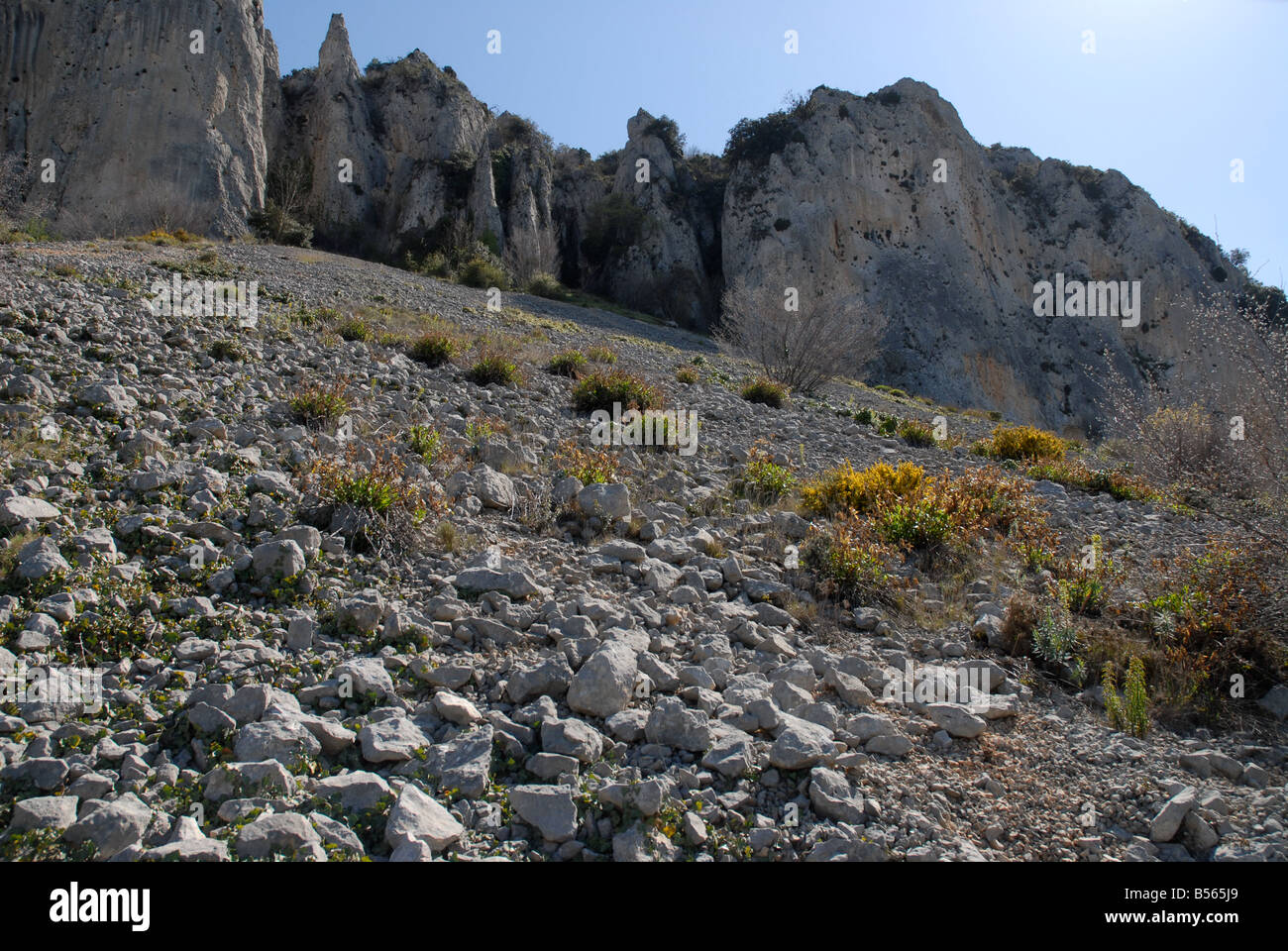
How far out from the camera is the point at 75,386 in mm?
5789

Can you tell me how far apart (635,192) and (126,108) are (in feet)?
75.7

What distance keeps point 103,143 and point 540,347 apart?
82.5 ft

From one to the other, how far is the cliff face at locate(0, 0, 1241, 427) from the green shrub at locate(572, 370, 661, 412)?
23974 mm

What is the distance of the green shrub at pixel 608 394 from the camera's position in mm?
9406

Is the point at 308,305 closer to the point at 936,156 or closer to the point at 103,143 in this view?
the point at 103,143

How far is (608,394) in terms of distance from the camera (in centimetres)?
948

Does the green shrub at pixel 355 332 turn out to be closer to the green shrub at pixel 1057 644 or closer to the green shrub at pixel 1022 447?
the green shrub at pixel 1057 644

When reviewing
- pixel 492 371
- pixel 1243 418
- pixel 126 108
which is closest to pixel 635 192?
pixel 126 108

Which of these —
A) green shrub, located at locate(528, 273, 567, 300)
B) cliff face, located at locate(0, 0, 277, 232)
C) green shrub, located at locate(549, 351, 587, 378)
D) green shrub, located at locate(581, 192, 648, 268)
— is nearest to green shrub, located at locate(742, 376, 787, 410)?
green shrub, located at locate(549, 351, 587, 378)

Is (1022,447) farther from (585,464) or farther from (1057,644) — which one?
(1057,644)

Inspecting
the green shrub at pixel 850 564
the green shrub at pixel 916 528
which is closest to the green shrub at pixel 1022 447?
the green shrub at pixel 916 528

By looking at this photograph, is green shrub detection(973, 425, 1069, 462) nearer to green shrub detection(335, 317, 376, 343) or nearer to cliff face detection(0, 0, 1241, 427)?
green shrub detection(335, 317, 376, 343)

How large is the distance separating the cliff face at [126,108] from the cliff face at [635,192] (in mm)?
85
